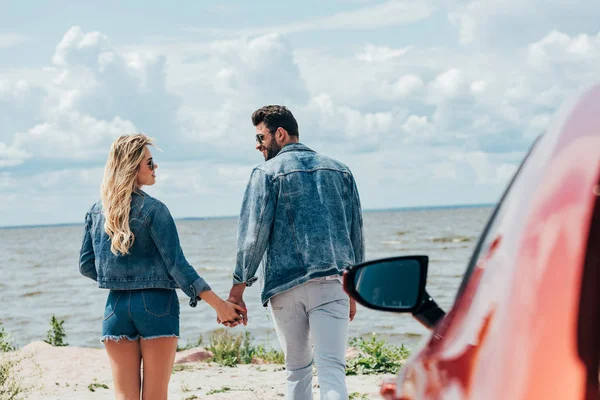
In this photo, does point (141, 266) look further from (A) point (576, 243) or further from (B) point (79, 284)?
(B) point (79, 284)

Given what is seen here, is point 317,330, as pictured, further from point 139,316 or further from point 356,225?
point 139,316

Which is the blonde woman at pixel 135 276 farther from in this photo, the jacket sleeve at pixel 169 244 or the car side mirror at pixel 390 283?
the car side mirror at pixel 390 283

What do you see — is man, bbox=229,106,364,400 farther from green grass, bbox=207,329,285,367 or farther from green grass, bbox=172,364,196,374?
green grass, bbox=207,329,285,367

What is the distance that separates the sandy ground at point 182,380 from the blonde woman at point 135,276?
2662mm

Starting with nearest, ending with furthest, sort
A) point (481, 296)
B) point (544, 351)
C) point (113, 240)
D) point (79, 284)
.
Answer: point (544, 351) < point (481, 296) < point (113, 240) < point (79, 284)

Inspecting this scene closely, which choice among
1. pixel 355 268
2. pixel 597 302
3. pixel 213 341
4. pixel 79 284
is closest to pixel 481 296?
pixel 597 302

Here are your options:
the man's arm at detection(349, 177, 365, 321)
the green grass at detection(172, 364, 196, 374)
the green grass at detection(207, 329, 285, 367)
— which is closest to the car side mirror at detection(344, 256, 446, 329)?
the man's arm at detection(349, 177, 365, 321)

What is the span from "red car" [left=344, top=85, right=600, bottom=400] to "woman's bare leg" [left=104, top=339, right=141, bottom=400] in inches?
132

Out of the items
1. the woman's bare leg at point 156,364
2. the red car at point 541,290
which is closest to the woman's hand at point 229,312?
the woman's bare leg at point 156,364

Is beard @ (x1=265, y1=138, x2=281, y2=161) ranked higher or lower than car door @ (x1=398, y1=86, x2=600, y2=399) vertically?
higher

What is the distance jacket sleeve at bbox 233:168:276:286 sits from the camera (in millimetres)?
5008

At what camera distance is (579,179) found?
1.19 metres

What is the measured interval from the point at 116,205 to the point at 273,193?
0.98 m

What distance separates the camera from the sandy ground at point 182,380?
777cm
